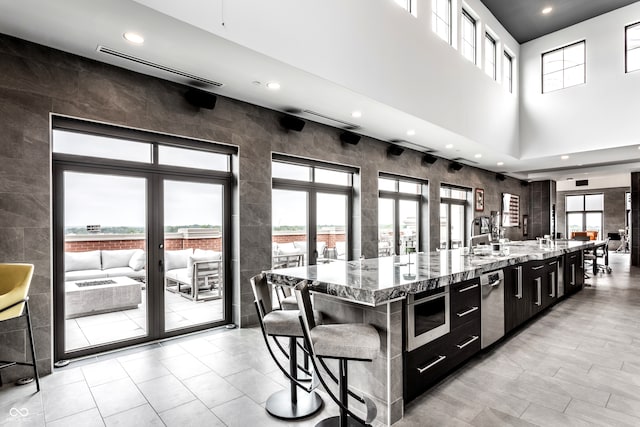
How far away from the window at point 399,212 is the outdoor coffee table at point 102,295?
429cm

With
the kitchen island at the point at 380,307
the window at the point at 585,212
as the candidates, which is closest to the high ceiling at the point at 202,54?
the kitchen island at the point at 380,307

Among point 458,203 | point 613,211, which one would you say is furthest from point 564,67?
point 613,211

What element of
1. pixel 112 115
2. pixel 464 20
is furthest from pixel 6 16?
pixel 464 20

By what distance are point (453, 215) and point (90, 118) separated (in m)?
8.28

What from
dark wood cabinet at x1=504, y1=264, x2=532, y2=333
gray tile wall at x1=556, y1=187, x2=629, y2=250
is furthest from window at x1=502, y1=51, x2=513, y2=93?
gray tile wall at x1=556, y1=187, x2=629, y2=250

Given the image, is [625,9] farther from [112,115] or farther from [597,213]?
[597,213]

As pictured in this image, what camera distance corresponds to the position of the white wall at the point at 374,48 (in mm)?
3062

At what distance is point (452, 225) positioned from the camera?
912 cm

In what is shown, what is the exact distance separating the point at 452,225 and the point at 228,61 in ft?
24.3

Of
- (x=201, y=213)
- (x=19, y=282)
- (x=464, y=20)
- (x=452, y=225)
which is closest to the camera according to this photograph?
(x=19, y=282)

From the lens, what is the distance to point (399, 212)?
7.44 metres

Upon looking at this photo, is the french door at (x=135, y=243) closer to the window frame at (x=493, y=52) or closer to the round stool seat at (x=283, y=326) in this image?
the round stool seat at (x=283, y=326)

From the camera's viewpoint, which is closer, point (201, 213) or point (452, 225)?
point (201, 213)

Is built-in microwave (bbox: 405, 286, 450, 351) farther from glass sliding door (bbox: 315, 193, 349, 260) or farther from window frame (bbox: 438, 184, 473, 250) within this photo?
window frame (bbox: 438, 184, 473, 250)
